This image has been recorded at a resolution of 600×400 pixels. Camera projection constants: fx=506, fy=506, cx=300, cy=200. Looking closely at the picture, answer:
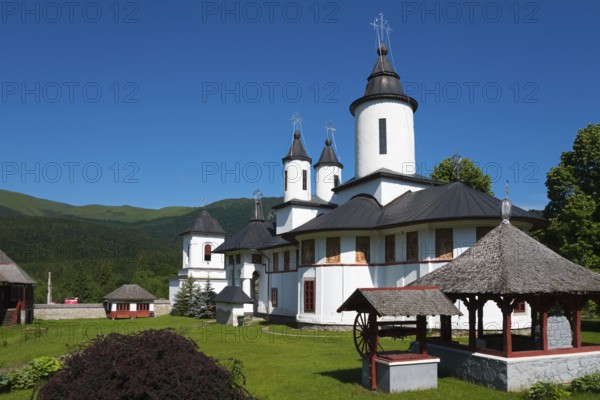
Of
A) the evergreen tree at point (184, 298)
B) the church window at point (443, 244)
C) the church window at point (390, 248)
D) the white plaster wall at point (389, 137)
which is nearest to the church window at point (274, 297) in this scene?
the white plaster wall at point (389, 137)

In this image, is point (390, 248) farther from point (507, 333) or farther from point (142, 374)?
point (142, 374)

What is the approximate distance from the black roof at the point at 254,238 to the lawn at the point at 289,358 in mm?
10166

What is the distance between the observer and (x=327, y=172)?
41031mm

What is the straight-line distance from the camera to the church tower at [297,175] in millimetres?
35469

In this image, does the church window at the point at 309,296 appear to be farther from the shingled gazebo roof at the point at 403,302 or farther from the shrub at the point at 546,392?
the shrub at the point at 546,392

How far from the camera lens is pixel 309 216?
3500cm

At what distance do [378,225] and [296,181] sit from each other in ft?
39.5

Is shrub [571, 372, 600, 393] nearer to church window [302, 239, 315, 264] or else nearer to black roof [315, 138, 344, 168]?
church window [302, 239, 315, 264]

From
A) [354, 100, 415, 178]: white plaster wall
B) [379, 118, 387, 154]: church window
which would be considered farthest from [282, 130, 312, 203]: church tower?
[379, 118, 387, 154]: church window

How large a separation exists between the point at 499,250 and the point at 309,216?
2241 centimetres

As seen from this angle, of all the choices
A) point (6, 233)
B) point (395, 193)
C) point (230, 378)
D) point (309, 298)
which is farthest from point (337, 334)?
point (6, 233)

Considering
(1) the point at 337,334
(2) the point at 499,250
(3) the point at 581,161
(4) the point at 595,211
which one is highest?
(3) the point at 581,161

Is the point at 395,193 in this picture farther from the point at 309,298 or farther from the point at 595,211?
the point at 595,211

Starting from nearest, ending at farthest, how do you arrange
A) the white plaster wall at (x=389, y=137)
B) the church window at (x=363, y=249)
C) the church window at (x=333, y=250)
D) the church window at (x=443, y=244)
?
the church window at (x=443, y=244), the church window at (x=363, y=249), the church window at (x=333, y=250), the white plaster wall at (x=389, y=137)
